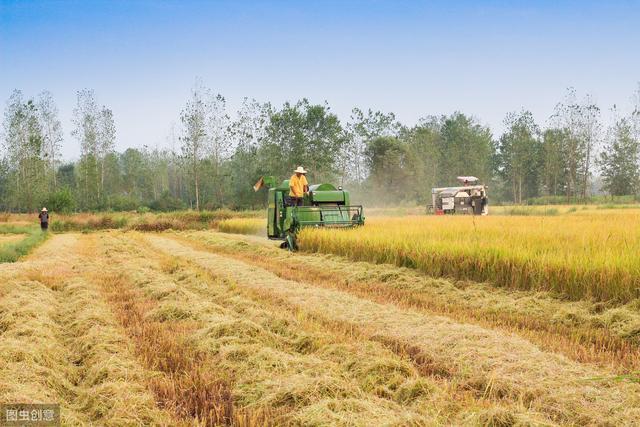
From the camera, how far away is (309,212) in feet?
47.5

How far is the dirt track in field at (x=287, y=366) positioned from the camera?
3.38 meters

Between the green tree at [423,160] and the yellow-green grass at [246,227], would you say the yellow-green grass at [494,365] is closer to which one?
the yellow-green grass at [246,227]

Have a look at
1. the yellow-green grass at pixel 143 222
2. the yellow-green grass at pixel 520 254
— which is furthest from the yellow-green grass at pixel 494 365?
the yellow-green grass at pixel 143 222

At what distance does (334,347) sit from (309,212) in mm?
9925

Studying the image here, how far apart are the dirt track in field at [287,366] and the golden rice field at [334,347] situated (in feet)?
0.05

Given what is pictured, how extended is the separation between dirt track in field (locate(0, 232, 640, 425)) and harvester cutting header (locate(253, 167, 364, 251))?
7.07 m

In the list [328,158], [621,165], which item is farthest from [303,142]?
[621,165]

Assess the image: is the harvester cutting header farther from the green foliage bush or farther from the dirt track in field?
the green foliage bush

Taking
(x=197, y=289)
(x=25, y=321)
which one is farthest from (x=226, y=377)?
(x=197, y=289)

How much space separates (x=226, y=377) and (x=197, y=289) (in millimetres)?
4296

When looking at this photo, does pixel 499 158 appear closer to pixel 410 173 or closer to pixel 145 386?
pixel 410 173

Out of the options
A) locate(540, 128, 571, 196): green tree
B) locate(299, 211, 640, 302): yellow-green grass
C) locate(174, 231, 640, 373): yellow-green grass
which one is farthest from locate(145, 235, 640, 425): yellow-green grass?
locate(540, 128, 571, 196): green tree

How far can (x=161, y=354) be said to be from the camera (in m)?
4.71

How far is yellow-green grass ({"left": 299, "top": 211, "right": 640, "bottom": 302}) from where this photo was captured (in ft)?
21.4
